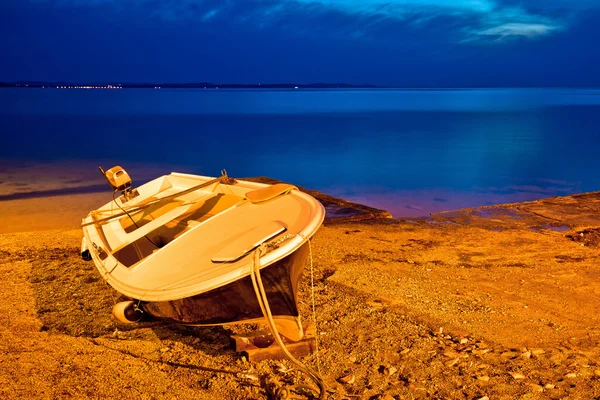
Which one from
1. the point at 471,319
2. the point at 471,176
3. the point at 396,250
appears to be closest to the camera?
the point at 471,319

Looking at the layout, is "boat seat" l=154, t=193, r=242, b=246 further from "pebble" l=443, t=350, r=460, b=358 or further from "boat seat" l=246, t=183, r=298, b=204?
"pebble" l=443, t=350, r=460, b=358

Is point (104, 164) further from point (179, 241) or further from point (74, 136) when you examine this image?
point (179, 241)

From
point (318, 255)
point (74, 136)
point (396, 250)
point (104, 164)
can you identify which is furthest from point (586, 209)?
point (74, 136)

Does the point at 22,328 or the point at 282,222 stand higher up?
the point at 282,222

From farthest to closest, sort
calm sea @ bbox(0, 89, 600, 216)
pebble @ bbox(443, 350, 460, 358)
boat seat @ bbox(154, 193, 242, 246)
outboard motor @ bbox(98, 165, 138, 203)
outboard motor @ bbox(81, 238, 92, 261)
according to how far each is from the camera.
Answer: calm sea @ bbox(0, 89, 600, 216) < outboard motor @ bbox(98, 165, 138, 203) < boat seat @ bbox(154, 193, 242, 246) < outboard motor @ bbox(81, 238, 92, 261) < pebble @ bbox(443, 350, 460, 358)

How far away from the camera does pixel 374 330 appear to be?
5.68 meters

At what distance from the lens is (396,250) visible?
8742 millimetres

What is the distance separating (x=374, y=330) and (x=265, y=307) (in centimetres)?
167

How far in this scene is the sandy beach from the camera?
4641 mm

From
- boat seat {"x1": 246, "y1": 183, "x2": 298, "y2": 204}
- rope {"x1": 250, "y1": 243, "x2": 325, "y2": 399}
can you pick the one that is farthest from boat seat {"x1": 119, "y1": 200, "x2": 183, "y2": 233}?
rope {"x1": 250, "y1": 243, "x2": 325, "y2": 399}

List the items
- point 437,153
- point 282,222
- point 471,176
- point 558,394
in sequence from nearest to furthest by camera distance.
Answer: point 558,394 → point 282,222 → point 471,176 → point 437,153

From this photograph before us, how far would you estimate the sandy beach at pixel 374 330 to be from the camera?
4.64 metres

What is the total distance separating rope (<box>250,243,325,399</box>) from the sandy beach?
0.27 m

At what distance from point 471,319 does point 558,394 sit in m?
1.51
